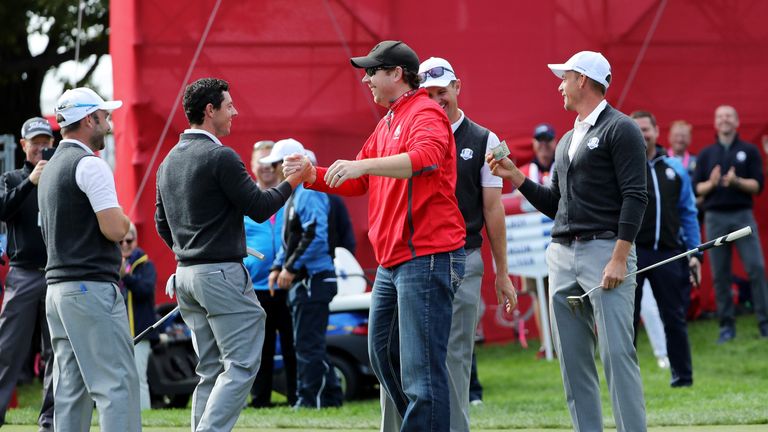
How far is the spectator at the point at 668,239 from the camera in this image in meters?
9.41

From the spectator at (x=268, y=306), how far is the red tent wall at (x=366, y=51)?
234cm

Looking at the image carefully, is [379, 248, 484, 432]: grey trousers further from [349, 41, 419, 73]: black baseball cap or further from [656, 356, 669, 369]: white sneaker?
[656, 356, 669, 369]: white sneaker

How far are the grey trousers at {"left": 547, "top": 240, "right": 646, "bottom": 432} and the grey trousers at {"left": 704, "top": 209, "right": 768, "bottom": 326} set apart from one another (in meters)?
6.03

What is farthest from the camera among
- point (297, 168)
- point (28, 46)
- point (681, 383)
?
point (28, 46)

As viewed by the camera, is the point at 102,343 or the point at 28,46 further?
the point at 28,46

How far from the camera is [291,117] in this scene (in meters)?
12.5

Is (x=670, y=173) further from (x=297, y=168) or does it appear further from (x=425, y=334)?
(x=425, y=334)

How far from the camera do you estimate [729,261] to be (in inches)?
484

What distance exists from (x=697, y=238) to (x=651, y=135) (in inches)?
37.0

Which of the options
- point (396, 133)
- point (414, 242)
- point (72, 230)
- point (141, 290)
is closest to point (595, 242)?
point (414, 242)

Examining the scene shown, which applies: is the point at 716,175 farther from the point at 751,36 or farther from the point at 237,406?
the point at 237,406

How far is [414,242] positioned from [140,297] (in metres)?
4.82

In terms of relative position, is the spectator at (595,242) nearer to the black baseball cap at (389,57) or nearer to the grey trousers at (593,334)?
the grey trousers at (593,334)

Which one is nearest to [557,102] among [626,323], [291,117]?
[291,117]
